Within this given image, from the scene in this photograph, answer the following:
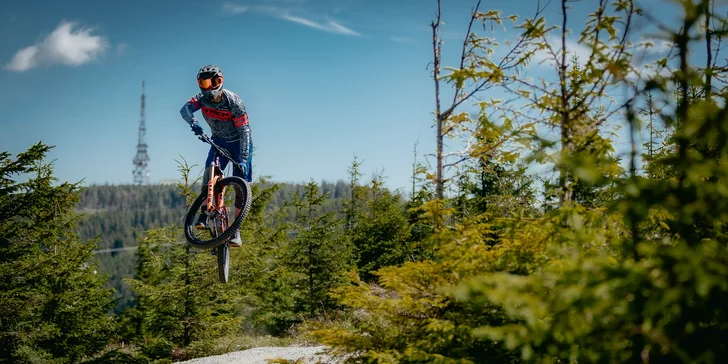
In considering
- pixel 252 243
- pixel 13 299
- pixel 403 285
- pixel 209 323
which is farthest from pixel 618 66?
pixel 13 299

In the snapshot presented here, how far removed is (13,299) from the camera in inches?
499

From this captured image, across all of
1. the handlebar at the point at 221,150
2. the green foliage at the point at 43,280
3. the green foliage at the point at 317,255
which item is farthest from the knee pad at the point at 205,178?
the green foliage at the point at 43,280

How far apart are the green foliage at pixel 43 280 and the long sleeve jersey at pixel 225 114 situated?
1004cm

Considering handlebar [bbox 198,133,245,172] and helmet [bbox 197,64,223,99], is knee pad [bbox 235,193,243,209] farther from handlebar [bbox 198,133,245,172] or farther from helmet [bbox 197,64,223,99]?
helmet [bbox 197,64,223,99]

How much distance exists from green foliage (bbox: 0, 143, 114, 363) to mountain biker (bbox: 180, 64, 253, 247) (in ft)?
31.3

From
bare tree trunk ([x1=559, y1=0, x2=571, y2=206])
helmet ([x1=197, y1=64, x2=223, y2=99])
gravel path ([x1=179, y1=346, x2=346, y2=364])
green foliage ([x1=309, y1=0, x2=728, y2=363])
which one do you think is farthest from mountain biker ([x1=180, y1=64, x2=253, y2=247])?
gravel path ([x1=179, y1=346, x2=346, y2=364])

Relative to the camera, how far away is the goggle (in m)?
6.19

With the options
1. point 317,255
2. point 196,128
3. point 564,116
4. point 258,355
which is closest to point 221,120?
point 196,128

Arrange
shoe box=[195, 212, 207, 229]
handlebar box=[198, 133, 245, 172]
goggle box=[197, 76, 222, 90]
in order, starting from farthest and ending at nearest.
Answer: shoe box=[195, 212, 207, 229], handlebar box=[198, 133, 245, 172], goggle box=[197, 76, 222, 90]

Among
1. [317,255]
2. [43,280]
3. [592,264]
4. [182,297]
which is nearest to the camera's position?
[592,264]

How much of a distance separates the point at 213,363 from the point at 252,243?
470cm

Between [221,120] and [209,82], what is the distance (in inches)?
26.3

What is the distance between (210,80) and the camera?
20.4ft

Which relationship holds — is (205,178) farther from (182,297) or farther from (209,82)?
(182,297)
